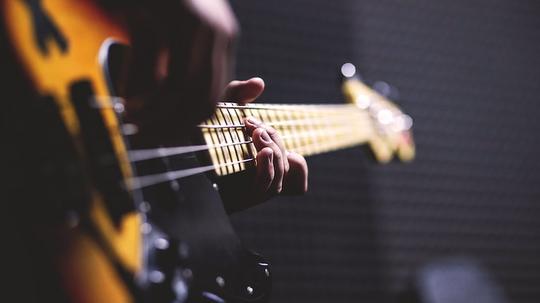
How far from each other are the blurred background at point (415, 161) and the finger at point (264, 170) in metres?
1.28

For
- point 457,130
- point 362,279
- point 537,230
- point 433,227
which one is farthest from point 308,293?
point 537,230

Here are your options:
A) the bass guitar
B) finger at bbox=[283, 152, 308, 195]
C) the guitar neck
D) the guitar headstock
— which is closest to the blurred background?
the guitar headstock

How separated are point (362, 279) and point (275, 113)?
4.81ft

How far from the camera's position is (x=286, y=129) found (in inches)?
37.4

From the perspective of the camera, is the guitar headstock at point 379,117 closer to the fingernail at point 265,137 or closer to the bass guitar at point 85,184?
the fingernail at point 265,137

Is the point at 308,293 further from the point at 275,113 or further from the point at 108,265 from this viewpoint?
the point at 108,265

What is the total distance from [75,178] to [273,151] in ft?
1.13

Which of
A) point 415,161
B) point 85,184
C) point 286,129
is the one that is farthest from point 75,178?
point 415,161

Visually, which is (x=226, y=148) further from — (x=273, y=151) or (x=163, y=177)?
(x=163, y=177)

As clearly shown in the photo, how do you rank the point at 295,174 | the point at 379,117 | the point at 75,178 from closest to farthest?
the point at 75,178, the point at 295,174, the point at 379,117

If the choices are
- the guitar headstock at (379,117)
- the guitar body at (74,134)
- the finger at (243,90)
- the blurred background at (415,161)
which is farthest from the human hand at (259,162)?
the blurred background at (415,161)

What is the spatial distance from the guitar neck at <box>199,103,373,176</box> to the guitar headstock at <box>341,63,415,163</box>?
5 cm

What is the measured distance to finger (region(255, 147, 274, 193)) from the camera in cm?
76

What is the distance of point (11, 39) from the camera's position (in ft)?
1.56
